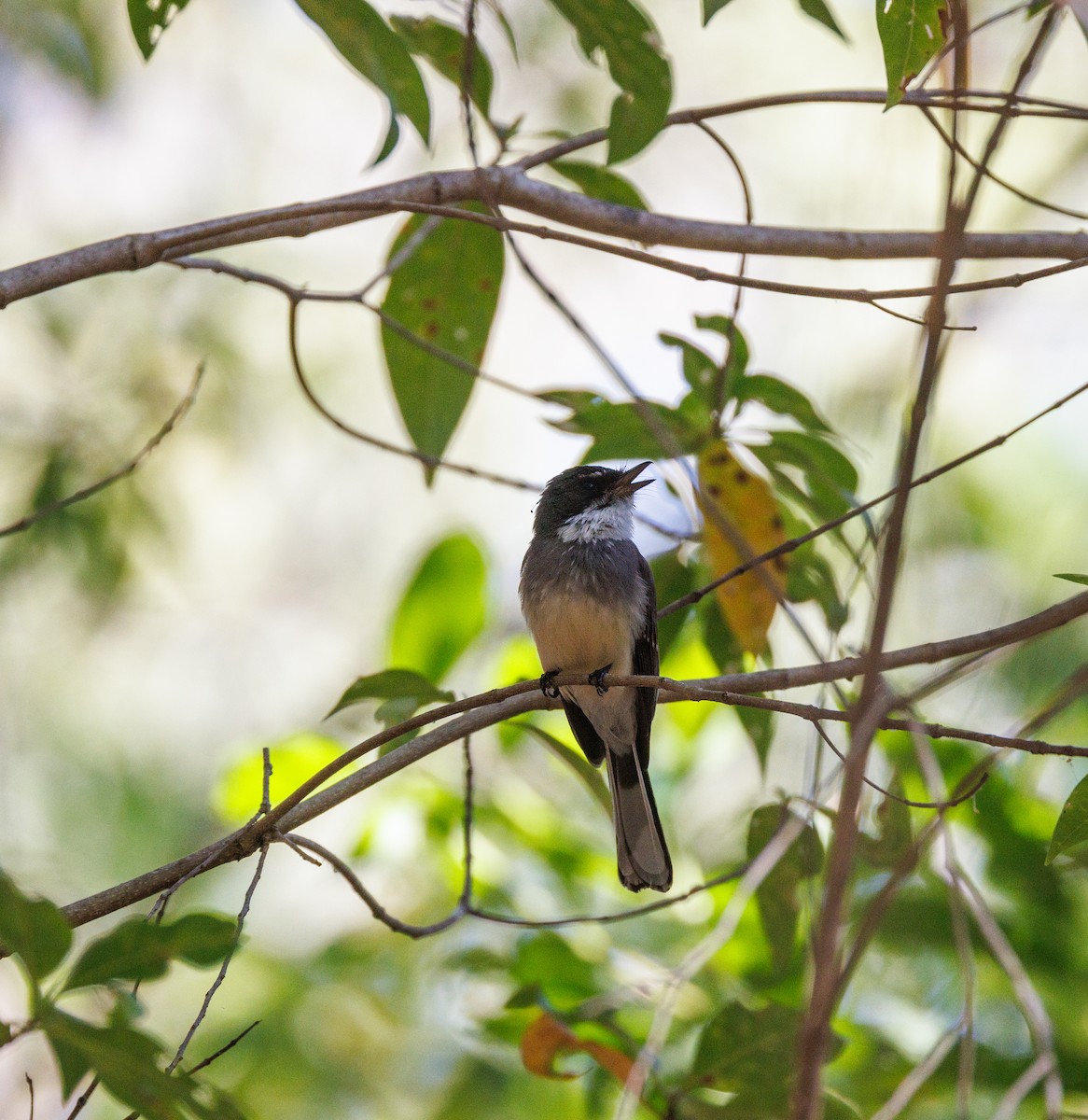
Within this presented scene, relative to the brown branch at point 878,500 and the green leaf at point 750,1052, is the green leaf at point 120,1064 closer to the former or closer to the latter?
the brown branch at point 878,500

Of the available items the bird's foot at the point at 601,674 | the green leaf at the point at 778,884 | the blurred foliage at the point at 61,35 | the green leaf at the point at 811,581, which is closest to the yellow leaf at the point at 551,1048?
the green leaf at the point at 778,884

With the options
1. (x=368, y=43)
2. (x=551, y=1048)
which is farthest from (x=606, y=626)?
(x=368, y=43)

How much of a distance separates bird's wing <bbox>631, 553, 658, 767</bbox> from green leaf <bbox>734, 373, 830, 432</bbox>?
2.77 ft

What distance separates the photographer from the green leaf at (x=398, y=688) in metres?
3.55

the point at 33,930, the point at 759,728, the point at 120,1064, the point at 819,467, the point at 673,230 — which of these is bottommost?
the point at 120,1064

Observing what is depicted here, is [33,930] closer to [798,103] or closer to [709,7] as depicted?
[709,7]

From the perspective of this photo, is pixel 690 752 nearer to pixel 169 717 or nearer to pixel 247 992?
pixel 247 992

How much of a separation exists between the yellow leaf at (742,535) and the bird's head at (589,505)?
0.69 meters

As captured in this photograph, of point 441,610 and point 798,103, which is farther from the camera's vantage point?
point 441,610

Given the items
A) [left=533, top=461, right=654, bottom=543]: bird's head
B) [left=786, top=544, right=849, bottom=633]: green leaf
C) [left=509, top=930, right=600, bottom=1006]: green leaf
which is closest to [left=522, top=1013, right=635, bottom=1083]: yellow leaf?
[left=509, top=930, right=600, bottom=1006]: green leaf

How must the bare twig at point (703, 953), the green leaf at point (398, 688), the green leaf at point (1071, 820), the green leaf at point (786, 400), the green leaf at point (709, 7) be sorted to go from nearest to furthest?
the green leaf at point (1071, 820) < the green leaf at point (709, 7) < the bare twig at point (703, 953) < the green leaf at point (398, 688) < the green leaf at point (786, 400)

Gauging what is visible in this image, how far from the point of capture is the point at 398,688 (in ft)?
11.8

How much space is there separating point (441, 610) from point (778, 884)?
5.20ft

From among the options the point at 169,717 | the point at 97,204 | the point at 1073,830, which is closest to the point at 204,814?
the point at 169,717
